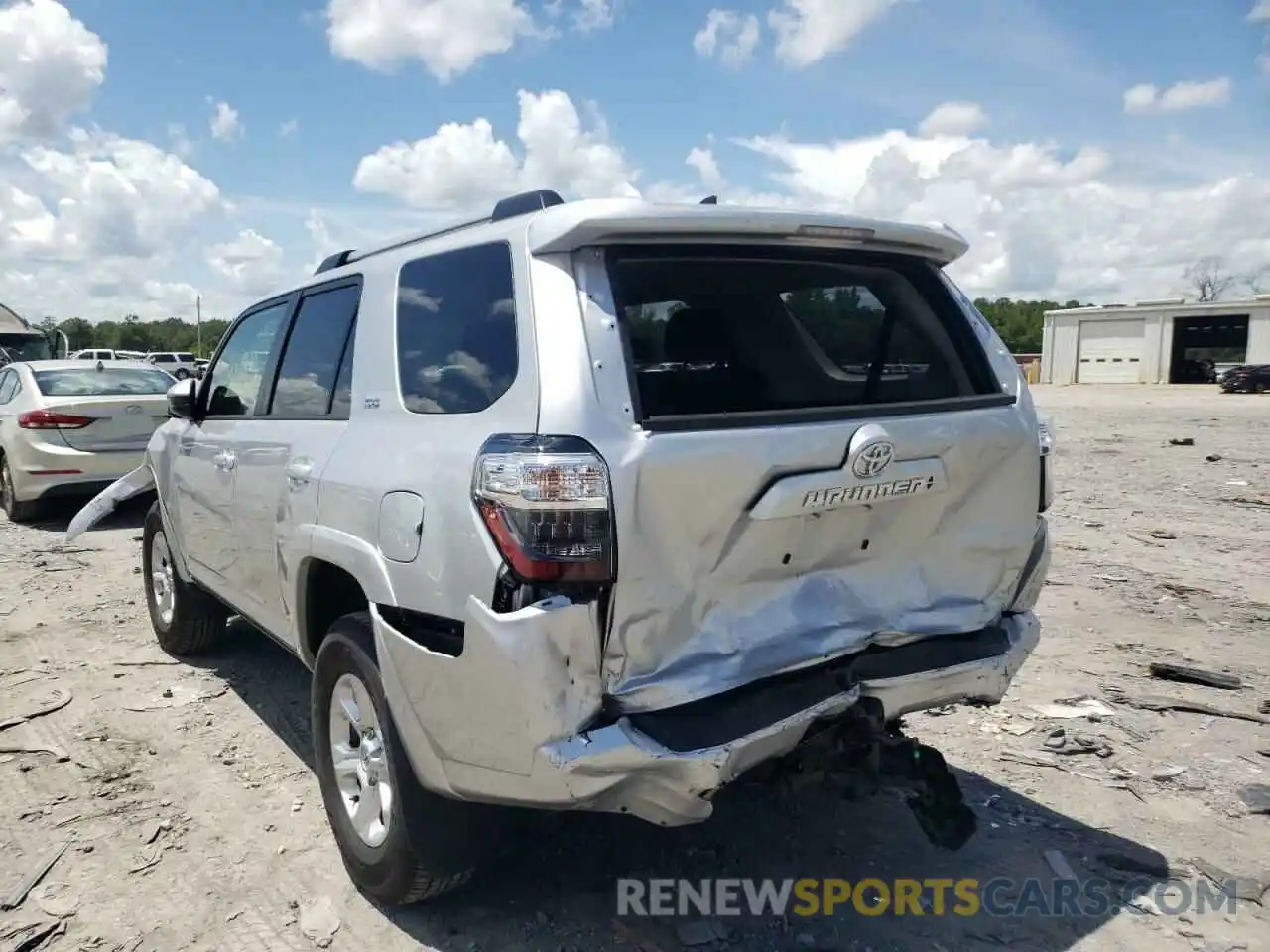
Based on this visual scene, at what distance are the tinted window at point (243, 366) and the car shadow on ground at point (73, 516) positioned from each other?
17.9ft

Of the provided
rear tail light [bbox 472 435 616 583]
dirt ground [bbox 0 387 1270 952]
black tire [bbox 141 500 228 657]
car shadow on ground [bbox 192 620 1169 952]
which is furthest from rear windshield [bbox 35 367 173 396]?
rear tail light [bbox 472 435 616 583]

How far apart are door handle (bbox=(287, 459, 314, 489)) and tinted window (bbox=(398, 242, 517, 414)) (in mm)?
576

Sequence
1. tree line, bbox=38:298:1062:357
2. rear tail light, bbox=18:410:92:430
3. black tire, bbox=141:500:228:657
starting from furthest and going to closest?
1. tree line, bbox=38:298:1062:357
2. rear tail light, bbox=18:410:92:430
3. black tire, bbox=141:500:228:657

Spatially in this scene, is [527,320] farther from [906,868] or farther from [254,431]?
[906,868]

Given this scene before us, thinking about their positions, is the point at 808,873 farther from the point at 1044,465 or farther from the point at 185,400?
the point at 185,400

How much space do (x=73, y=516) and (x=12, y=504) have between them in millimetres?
609

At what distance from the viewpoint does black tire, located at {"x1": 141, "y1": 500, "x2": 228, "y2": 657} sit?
526 centimetres

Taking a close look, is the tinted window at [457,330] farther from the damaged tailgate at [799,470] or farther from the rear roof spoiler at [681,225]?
the damaged tailgate at [799,470]

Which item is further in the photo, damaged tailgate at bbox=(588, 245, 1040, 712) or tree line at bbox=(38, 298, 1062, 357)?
tree line at bbox=(38, 298, 1062, 357)

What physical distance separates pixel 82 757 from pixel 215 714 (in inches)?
24.9

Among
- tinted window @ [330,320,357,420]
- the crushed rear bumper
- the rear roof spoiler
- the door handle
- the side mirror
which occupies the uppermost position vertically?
the rear roof spoiler

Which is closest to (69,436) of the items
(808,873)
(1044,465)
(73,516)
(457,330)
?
(73,516)

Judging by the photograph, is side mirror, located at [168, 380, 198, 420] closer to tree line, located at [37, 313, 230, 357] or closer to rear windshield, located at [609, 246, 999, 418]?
rear windshield, located at [609, 246, 999, 418]

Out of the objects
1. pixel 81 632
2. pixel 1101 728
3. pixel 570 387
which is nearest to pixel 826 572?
pixel 570 387
